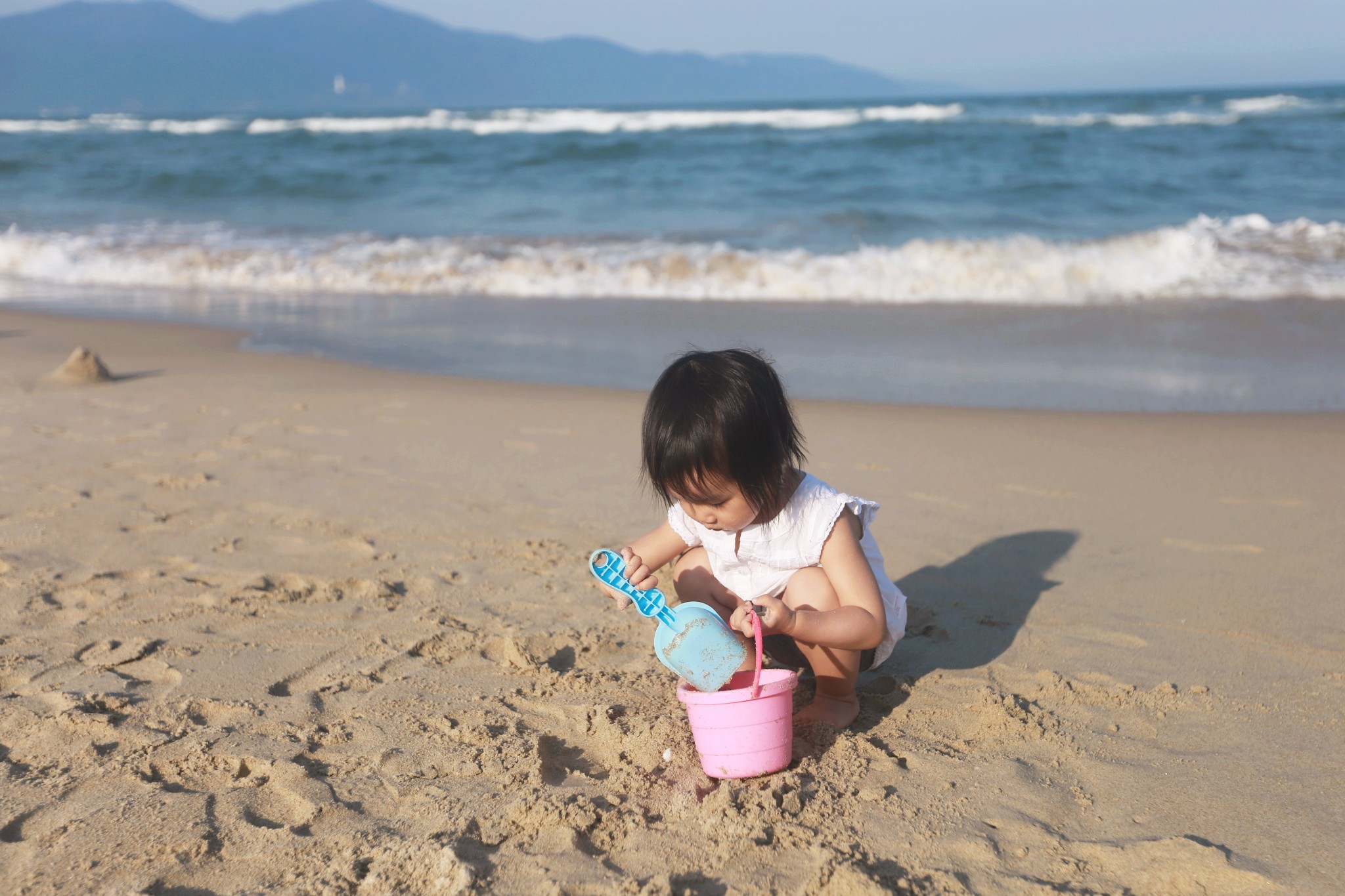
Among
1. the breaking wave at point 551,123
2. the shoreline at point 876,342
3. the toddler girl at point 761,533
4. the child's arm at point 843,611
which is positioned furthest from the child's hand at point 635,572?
the breaking wave at point 551,123

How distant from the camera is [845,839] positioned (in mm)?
1735

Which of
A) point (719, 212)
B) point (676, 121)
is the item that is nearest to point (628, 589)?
point (719, 212)

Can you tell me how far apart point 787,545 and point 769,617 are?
0.33 metres

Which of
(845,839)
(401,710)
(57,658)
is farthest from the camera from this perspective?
(57,658)

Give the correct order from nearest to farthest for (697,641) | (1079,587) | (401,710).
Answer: (697,641) → (401,710) → (1079,587)

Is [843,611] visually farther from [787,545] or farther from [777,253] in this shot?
[777,253]

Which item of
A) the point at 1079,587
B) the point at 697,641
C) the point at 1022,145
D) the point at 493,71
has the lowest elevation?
the point at 1079,587

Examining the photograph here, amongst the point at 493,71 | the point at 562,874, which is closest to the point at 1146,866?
the point at 562,874

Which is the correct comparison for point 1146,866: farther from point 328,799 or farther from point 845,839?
point 328,799

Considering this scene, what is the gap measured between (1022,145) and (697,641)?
17003 mm

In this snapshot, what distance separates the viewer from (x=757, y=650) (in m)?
1.80

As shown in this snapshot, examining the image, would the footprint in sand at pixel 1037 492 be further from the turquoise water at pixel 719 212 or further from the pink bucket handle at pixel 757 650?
the turquoise water at pixel 719 212

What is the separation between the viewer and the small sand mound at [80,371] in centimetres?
513

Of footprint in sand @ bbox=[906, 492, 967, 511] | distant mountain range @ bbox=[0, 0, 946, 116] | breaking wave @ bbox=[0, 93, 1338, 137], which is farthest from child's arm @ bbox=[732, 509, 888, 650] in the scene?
distant mountain range @ bbox=[0, 0, 946, 116]
